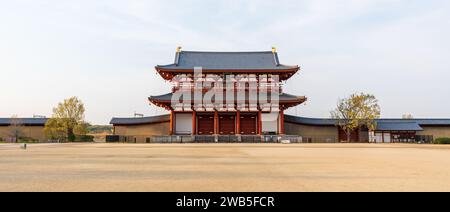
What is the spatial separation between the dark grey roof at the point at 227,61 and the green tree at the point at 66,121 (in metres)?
14.4

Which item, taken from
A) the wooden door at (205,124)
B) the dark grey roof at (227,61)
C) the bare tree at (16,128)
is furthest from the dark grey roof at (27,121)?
the wooden door at (205,124)

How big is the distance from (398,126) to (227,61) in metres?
28.3

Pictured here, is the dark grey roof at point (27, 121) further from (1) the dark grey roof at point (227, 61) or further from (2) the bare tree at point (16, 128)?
(1) the dark grey roof at point (227, 61)

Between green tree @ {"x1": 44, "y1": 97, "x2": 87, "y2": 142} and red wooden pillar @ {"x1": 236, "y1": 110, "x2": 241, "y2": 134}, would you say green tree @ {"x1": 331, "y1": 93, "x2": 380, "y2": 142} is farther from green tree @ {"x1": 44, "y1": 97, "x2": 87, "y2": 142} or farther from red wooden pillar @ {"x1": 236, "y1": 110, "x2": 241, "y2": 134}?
green tree @ {"x1": 44, "y1": 97, "x2": 87, "y2": 142}

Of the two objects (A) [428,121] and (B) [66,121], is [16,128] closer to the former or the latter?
(B) [66,121]

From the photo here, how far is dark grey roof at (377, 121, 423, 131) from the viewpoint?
5159 cm

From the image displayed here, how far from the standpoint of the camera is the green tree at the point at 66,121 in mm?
48697

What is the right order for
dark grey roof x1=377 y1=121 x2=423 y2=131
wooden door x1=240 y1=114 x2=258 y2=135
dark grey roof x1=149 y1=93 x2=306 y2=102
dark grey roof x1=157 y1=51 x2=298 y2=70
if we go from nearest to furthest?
dark grey roof x1=149 y1=93 x2=306 y2=102, wooden door x1=240 y1=114 x2=258 y2=135, dark grey roof x1=157 y1=51 x2=298 y2=70, dark grey roof x1=377 y1=121 x2=423 y2=131

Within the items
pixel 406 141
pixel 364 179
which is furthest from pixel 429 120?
pixel 364 179

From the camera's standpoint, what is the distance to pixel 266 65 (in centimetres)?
4972

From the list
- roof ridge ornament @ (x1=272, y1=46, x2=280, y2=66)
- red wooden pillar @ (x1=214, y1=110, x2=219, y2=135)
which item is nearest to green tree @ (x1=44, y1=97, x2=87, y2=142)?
red wooden pillar @ (x1=214, y1=110, x2=219, y2=135)

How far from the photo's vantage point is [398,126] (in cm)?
5250

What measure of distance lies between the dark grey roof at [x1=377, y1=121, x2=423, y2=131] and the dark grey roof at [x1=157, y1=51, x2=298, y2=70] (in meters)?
18.6
